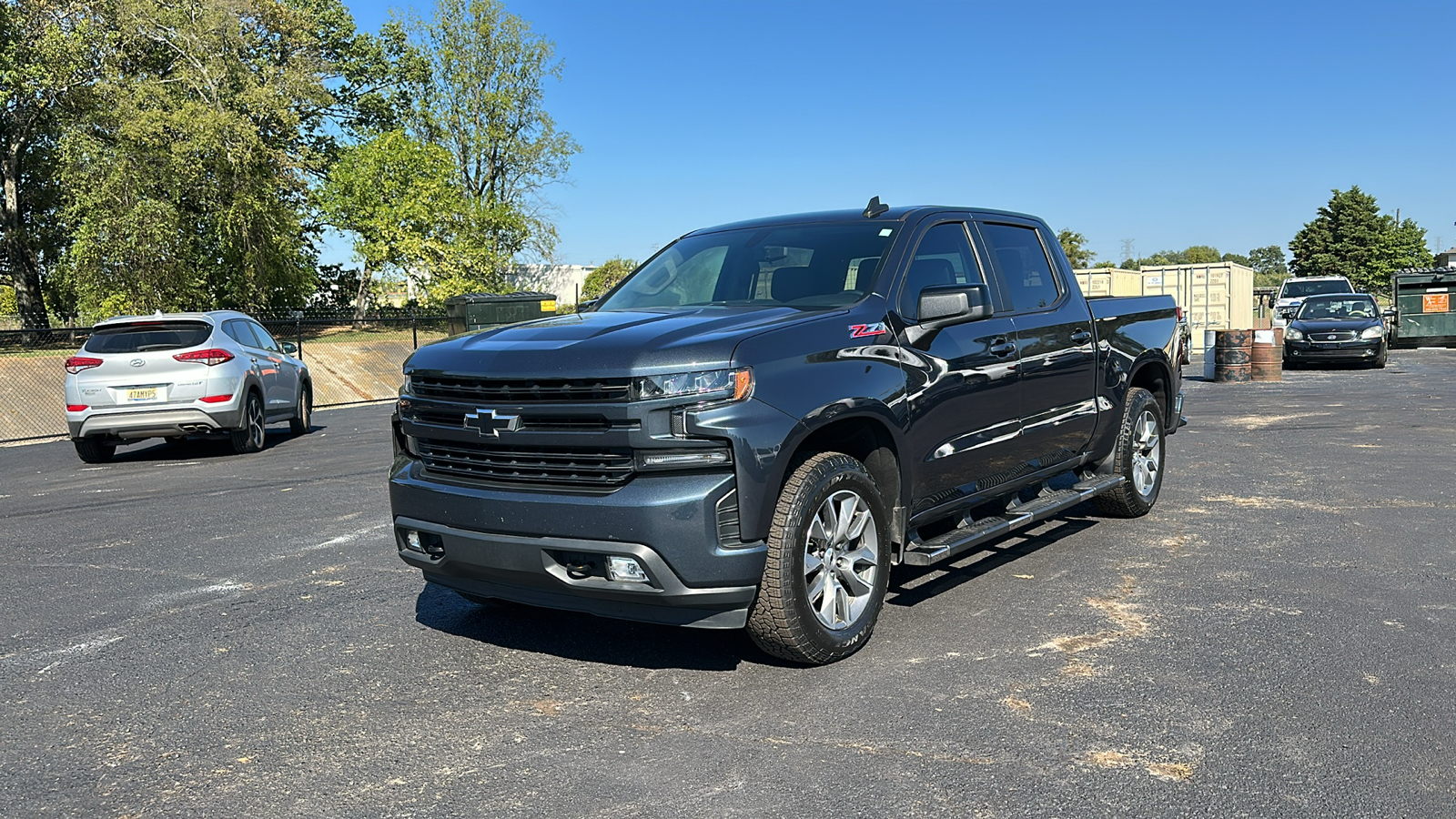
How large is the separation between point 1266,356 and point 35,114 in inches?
1412

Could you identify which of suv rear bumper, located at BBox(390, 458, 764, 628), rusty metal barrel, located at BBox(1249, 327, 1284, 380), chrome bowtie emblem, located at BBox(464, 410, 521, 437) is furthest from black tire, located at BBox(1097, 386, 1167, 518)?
rusty metal barrel, located at BBox(1249, 327, 1284, 380)

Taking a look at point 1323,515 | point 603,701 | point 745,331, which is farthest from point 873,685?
point 1323,515

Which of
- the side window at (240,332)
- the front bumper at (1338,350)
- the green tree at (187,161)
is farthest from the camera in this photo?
the green tree at (187,161)

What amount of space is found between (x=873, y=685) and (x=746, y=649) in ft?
2.36

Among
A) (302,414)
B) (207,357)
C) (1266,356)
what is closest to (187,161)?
(302,414)

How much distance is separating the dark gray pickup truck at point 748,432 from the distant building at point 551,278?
139 feet

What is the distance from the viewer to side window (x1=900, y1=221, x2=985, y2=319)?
5461mm

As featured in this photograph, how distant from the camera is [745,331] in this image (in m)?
4.51

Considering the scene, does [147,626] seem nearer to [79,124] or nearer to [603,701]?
[603,701]

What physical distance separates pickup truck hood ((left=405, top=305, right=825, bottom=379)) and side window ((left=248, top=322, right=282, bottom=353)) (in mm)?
10693

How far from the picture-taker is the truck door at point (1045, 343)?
626 centimetres

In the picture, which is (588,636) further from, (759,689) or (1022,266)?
(1022,266)

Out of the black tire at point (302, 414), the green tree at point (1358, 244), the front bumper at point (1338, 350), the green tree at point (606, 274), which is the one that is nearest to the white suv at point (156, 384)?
the black tire at point (302, 414)

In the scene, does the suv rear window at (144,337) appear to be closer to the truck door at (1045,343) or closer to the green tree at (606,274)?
the truck door at (1045,343)
